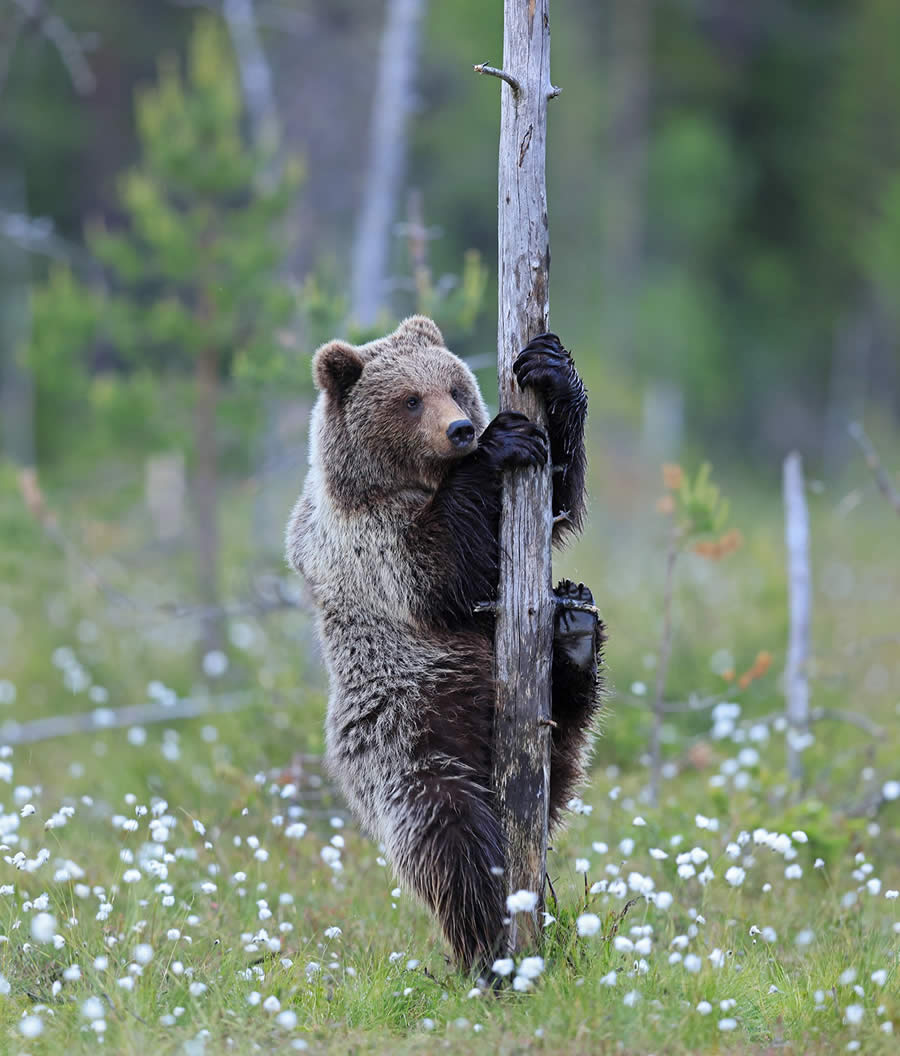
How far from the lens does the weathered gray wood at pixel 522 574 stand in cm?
410

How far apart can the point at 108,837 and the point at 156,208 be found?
5765 mm

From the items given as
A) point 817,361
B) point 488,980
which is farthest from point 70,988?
point 817,361

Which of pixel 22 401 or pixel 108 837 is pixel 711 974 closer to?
pixel 108 837

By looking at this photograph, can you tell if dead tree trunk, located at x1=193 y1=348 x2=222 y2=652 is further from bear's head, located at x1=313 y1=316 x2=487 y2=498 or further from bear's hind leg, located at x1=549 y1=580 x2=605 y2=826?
bear's hind leg, located at x1=549 y1=580 x2=605 y2=826

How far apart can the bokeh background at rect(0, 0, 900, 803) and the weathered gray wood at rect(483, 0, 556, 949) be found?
81.7 inches

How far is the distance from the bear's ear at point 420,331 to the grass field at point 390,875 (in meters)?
2.08

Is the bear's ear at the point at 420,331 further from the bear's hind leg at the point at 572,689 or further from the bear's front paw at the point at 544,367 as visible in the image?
the bear's hind leg at the point at 572,689

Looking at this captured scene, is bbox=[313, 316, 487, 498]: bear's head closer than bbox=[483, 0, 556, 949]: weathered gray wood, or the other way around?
bbox=[483, 0, 556, 949]: weathered gray wood

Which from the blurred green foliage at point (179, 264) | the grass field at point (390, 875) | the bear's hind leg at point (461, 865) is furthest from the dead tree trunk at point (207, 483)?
the bear's hind leg at point (461, 865)

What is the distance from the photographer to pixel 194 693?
32.5ft

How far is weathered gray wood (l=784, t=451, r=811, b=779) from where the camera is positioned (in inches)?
263

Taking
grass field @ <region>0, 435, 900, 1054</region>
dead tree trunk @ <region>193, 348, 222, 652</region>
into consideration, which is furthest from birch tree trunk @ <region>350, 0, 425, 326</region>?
grass field @ <region>0, 435, 900, 1054</region>

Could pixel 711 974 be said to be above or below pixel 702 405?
below

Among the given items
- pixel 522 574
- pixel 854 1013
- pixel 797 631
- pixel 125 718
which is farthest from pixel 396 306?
pixel 854 1013
